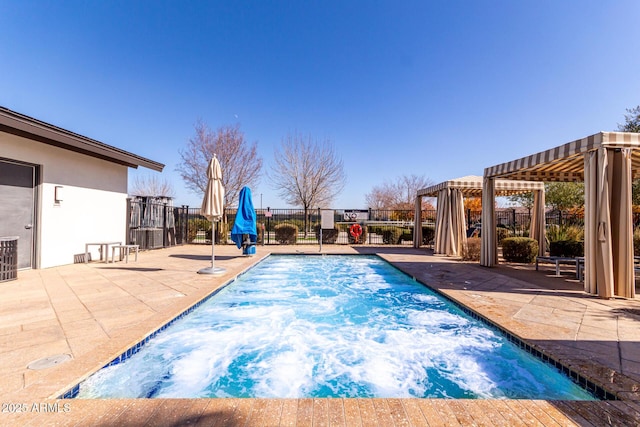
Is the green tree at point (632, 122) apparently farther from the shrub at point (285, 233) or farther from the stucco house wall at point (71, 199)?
the stucco house wall at point (71, 199)

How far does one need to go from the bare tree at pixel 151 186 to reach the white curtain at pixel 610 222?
1367 inches

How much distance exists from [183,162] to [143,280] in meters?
14.6

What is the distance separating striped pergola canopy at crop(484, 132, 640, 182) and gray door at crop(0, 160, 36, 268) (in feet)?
34.4

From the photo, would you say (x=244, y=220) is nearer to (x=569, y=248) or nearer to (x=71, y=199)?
(x=71, y=199)

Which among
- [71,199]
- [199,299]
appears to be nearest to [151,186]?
[71,199]

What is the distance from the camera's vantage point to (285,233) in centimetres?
1273

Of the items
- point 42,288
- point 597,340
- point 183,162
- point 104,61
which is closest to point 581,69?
point 597,340

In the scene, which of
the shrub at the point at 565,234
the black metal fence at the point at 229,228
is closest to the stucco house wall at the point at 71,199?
the black metal fence at the point at 229,228

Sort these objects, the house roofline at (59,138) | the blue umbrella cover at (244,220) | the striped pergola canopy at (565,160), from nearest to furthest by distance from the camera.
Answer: the striped pergola canopy at (565,160) < the house roofline at (59,138) < the blue umbrella cover at (244,220)

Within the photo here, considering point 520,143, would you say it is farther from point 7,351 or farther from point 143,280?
point 7,351

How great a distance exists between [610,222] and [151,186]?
119 ft

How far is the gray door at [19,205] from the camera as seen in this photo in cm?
555

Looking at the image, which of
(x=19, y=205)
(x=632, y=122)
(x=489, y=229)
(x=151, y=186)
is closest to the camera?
(x=19, y=205)

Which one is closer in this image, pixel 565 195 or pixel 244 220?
pixel 244 220
